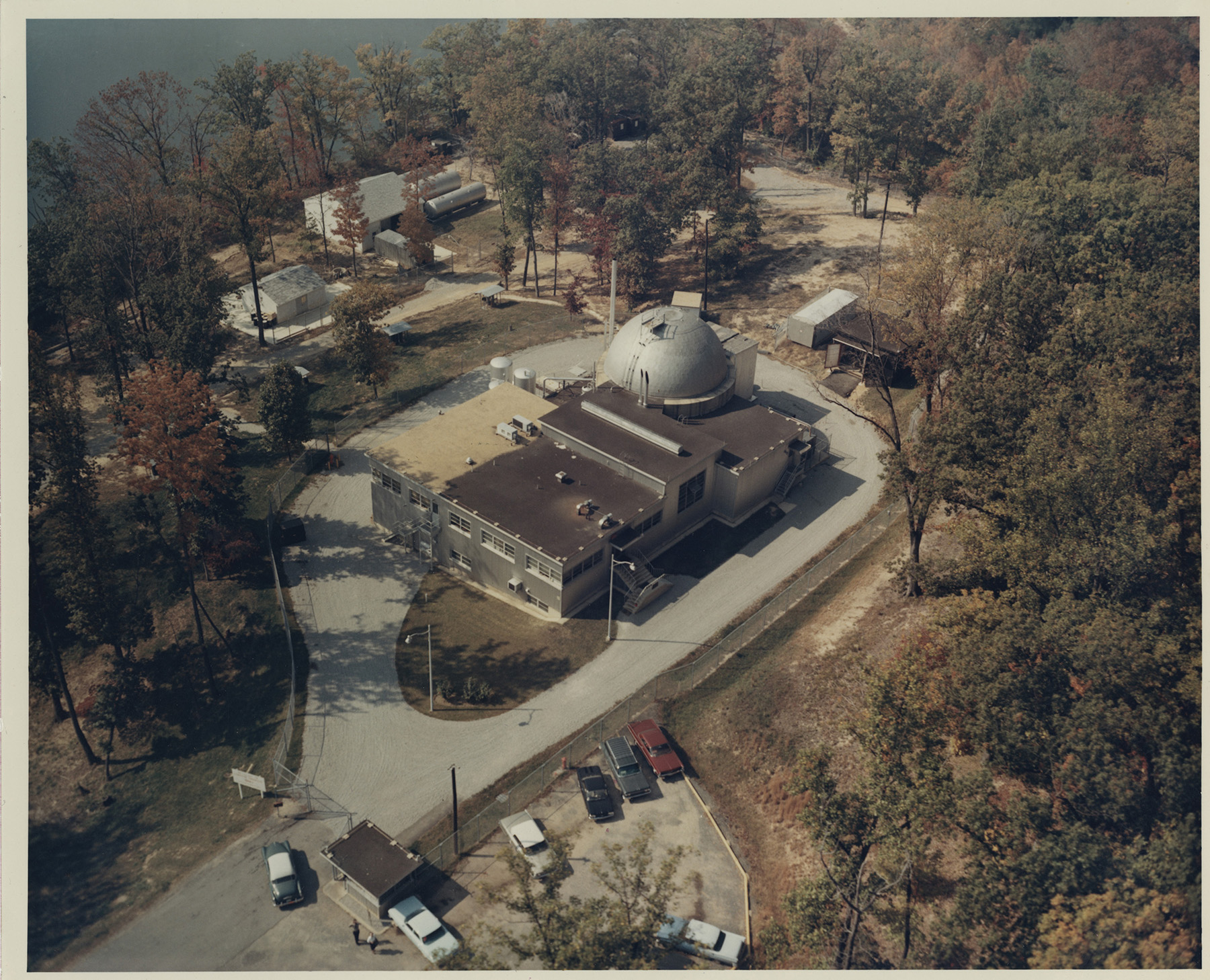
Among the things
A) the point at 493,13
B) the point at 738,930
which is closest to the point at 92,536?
the point at 493,13

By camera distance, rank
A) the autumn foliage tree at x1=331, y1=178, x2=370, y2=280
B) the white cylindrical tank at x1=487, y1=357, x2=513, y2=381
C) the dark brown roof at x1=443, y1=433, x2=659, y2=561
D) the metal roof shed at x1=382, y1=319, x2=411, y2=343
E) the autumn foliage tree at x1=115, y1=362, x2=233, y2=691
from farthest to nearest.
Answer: the autumn foliage tree at x1=331, y1=178, x2=370, y2=280 < the metal roof shed at x1=382, y1=319, x2=411, y2=343 < the white cylindrical tank at x1=487, y1=357, x2=513, y2=381 < the dark brown roof at x1=443, y1=433, x2=659, y2=561 < the autumn foliage tree at x1=115, y1=362, x2=233, y2=691

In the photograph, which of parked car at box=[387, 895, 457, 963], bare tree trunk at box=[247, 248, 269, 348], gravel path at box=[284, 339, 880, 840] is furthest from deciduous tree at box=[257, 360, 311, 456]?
parked car at box=[387, 895, 457, 963]

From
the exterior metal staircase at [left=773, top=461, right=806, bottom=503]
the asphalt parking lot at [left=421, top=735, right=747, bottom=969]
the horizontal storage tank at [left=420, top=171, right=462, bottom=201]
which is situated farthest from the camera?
the horizontal storage tank at [left=420, top=171, right=462, bottom=201]

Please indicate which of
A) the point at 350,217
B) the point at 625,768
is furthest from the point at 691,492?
the point at 350,217

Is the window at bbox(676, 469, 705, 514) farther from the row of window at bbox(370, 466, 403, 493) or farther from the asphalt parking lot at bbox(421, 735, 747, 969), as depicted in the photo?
the asphalt parking lot at bbox(421, 735, 747, 969)

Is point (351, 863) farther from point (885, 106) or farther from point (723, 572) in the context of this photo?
point (885, 106)

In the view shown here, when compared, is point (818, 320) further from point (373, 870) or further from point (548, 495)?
point (373, 870)

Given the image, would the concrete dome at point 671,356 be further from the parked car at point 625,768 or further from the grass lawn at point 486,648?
the parked car at point 625,768
